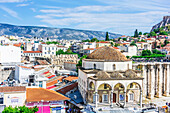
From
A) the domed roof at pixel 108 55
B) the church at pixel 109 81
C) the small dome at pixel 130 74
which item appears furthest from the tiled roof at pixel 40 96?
the domed roof at pixel 108 55

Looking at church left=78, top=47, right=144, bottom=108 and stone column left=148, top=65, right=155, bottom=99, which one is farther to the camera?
stone column left=148, top=65, right=155, bottom=99

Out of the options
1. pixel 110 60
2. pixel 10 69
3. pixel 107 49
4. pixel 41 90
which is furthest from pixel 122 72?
pixel 10 69

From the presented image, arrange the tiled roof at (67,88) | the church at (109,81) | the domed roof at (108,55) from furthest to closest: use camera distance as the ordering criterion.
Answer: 1. the tiled roof at (67,88)
2. the domed roof at (108,55)
3. the church at (109,81)

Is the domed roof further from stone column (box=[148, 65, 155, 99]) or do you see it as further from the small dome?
stone column (box=[148, 65, 155, 99])

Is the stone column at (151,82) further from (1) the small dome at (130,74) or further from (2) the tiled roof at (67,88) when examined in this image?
(1) the small dome at (130,74)

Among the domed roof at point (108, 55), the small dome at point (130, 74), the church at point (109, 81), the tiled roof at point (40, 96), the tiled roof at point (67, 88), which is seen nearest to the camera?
the tiled roof at point (40, 96)

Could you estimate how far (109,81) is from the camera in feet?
96.0

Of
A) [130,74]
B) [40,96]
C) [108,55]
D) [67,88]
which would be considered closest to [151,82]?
[108,55]

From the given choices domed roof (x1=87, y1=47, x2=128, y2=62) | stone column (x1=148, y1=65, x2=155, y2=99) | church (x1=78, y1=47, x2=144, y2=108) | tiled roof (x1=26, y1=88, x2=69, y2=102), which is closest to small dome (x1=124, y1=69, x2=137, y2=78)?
church (x1=78, y1=47, x2=144, y2=108)

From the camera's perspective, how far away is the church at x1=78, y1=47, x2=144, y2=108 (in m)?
29.3

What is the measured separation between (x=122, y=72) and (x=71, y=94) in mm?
8235

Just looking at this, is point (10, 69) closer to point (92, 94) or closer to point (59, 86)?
point (59, 86)

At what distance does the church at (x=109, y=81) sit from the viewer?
29.3m

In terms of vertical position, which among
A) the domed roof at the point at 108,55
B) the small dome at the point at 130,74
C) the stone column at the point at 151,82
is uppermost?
the domed roof at the point at 108,55
